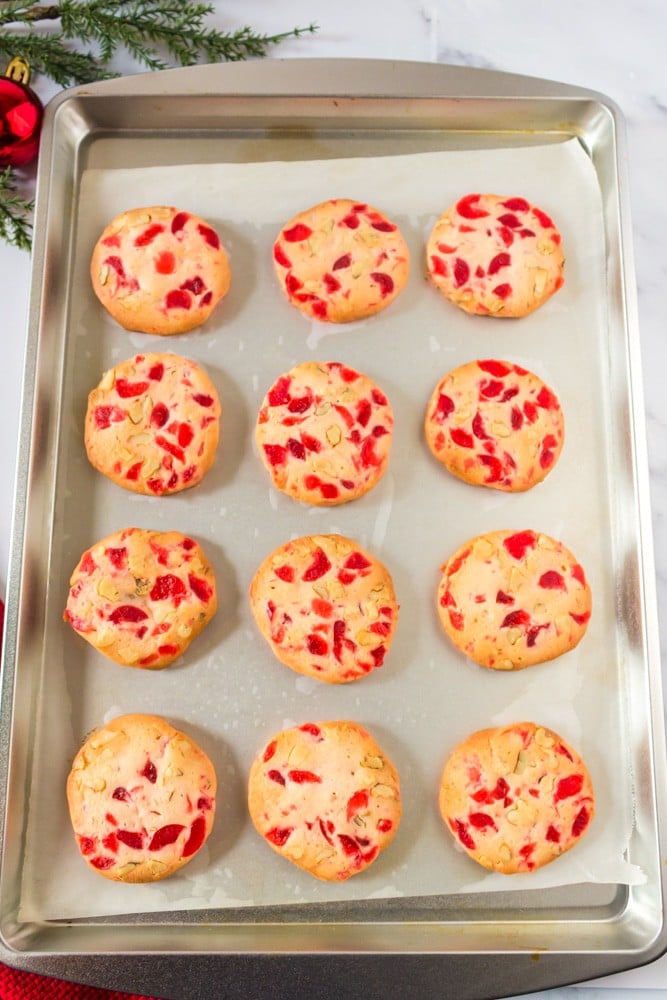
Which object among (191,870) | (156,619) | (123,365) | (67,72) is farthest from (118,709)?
(67,72)

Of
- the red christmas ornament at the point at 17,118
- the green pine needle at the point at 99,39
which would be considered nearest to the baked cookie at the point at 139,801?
the green pine needle at the point at 99,39

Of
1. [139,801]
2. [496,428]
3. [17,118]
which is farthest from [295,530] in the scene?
[17,118]

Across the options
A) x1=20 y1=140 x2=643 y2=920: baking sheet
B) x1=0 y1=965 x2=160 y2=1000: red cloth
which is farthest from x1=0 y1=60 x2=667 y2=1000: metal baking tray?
x1=0 y1=965 x2=160 y2=1000: red cloth

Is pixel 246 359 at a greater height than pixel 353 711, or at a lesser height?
greater

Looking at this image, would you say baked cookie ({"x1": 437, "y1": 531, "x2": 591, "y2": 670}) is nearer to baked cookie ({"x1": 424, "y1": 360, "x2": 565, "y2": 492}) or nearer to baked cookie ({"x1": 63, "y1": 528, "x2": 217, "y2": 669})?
baked cookie ({"x1": 424, "y1": 360, "x2": 565, "y2": 492})

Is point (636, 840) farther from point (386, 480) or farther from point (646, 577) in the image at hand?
point (386, 480)

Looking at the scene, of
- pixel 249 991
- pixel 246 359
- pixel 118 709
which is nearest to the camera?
pixel 249 991

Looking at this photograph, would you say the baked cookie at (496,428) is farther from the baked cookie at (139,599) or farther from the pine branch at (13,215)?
the pine branch at (13,215)
